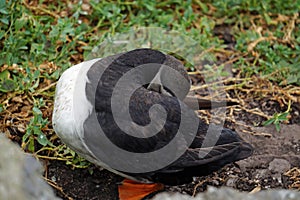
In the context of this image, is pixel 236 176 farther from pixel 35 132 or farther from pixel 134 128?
pixel 35 132

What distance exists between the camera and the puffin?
3.64m

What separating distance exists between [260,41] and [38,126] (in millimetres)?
2165

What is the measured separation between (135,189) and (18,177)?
173 cm

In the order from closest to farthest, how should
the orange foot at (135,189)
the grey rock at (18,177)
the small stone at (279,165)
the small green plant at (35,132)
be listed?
the grey rock at (18,177) → the orange foot at (135,189) → the small green plant at (35,132) → the small stone at (279,165)

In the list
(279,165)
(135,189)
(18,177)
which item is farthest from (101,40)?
(18,177)

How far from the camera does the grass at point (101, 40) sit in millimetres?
4426

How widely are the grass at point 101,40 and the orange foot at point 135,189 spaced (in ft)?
1.08

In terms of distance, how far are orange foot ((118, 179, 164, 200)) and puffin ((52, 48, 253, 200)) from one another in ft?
0.27

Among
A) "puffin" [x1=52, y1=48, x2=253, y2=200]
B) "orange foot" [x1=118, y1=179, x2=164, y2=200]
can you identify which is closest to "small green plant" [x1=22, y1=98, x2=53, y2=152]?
"puffin" [x1=52, y1=48, x2=253, y2=200]

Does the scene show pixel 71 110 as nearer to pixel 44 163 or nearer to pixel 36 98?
pixel 44 163

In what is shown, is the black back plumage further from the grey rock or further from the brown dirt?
the grey rock

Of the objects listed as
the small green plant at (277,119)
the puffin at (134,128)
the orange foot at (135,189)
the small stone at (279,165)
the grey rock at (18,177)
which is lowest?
the orange foot at (135,189)

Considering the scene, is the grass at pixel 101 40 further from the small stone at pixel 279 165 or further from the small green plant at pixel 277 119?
the small stone at pixel 279 165

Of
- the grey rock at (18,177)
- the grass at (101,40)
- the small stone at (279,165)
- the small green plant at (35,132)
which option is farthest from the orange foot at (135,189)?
the grey rock at (18,177)
